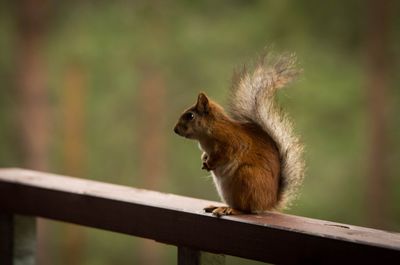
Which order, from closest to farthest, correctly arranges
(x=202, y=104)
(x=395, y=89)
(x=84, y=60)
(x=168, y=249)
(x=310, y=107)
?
1. (x=202, y=104)
2. (x=395, y=89)
3. (x=310, y=107)
4. (x=84, y=60)
5. (x=168, y=249)

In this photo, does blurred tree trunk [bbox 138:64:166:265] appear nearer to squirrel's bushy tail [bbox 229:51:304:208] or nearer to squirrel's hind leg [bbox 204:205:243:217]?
squirrel's bushy tail [bbox 229:51:304:208]

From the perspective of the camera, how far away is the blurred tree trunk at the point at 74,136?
236 inches

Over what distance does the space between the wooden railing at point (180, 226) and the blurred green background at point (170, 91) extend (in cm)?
339

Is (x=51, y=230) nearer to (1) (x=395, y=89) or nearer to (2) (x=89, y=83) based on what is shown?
(2) (x=89, y=83)

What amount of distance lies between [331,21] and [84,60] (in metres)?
2.05

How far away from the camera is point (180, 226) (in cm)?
130

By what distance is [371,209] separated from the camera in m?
5.21

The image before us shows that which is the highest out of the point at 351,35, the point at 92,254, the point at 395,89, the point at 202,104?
the point at 351,35

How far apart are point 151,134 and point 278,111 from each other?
4543 mm

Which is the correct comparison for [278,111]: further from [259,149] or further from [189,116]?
[189,116]

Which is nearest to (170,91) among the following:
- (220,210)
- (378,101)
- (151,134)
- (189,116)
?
(151,134)

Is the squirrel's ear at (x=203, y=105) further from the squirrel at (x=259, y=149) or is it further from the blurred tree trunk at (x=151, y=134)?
the blurred tree trunk at (x=151, y=134)

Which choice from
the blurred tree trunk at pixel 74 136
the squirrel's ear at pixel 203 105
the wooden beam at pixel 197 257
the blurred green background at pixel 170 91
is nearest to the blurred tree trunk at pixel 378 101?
the blurred green background at pixel 170 91

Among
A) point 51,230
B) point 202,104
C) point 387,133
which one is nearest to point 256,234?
point 202,104
